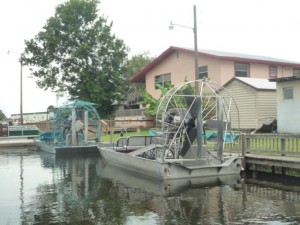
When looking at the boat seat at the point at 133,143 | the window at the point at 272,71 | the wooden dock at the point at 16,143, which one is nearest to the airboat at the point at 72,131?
the wooden dock at the point at 16,143

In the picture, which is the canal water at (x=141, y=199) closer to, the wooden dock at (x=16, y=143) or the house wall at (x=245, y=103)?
the house wall at (x=245, y=103)

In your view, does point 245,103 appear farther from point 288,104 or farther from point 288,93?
point 288,104

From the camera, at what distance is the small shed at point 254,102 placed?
27.2 metres

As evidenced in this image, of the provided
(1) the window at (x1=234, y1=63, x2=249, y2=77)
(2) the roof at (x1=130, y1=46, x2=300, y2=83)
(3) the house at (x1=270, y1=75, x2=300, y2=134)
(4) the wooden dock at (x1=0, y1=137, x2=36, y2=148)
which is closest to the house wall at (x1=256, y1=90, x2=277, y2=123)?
(3) the house at (x1=270, y1=75, x2=300, y2=134)

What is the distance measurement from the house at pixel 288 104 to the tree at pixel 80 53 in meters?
26.8

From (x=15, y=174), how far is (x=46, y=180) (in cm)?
258

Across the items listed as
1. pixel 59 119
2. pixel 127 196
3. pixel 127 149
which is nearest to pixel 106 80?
pixel 59 119

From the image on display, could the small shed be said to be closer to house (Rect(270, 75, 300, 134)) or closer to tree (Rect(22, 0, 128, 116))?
house (Rect(270, 75, 300, 134))

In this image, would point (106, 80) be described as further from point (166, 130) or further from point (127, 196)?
point (127, 196)

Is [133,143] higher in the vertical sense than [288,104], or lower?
lower

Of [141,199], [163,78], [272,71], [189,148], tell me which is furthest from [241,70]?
[141,199]

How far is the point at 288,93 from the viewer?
81.3ft

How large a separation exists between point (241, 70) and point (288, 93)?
11.1 meters

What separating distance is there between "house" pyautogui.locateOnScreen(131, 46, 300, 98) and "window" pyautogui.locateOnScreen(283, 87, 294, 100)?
9.41 m
